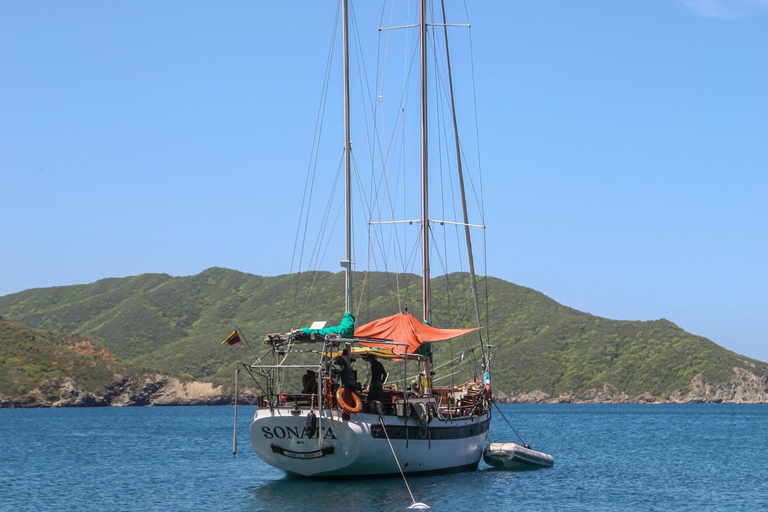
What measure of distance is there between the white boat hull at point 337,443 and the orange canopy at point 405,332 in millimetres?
3845

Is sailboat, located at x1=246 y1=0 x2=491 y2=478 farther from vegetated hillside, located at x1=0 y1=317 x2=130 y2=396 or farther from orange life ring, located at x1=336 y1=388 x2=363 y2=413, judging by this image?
vegetated hillside, located at x1=0 y1=317 x2=130 y2=396

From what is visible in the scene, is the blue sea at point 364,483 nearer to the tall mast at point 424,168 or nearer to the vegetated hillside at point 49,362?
the tall mast at point 424,168

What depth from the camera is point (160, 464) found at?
49.5 metres

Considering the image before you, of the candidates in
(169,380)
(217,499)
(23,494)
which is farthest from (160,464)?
(169,380)

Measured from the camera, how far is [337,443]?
106 ft

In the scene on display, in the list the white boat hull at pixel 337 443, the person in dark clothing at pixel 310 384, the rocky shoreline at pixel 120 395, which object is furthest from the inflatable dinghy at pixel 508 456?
the rocky shoreline at pixel 120 395

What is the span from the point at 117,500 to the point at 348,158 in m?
15.0

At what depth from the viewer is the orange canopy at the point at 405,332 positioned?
37844 millimetres

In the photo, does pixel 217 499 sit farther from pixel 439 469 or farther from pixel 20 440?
pixel 20 440

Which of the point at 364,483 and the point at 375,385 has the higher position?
the point at 375,385

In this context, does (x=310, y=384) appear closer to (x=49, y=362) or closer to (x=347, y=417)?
(x=347, y=417)

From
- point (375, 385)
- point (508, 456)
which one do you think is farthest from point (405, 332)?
point (508, 456)

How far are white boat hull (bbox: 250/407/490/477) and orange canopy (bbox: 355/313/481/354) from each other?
3.84 metres

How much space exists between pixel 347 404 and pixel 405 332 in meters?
6.71
